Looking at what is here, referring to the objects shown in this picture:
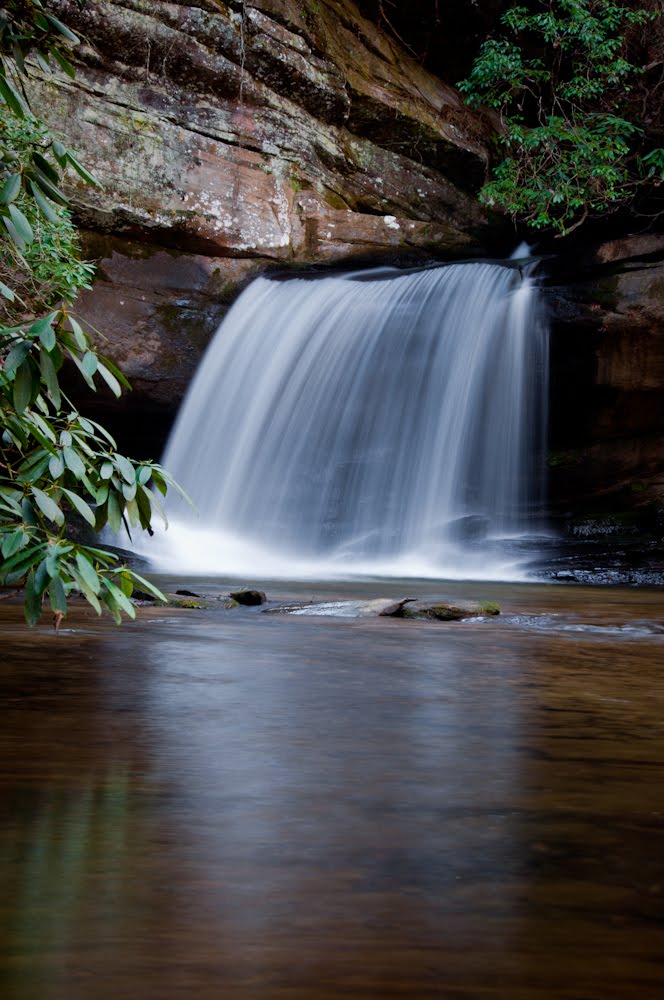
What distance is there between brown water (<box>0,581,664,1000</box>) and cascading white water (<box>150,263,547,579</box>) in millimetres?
7523

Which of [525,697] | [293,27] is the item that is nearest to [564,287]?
[293,27]

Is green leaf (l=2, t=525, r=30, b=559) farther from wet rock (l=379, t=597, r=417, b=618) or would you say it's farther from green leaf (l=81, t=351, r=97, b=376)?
wet rock (l=379, t=597, r=417, b=618)

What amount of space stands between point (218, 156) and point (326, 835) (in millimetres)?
11776

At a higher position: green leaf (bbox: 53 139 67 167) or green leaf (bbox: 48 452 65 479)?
green leaf (bbox: 53 139 67 167)

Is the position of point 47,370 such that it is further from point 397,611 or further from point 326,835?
point 397,611

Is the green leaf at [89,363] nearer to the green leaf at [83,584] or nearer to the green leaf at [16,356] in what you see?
the green leaf at [16,356]

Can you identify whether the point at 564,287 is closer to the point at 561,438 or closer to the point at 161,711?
the point at 561,438

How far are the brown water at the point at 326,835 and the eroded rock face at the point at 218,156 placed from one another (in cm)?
926

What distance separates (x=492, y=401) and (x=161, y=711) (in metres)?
8.74

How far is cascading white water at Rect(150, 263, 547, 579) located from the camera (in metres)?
10.5

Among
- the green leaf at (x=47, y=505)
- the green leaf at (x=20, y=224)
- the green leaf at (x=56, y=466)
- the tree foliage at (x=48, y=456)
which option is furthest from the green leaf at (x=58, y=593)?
the green leaf at (x=20, y=224)

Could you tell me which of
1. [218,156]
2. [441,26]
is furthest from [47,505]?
[441,26]

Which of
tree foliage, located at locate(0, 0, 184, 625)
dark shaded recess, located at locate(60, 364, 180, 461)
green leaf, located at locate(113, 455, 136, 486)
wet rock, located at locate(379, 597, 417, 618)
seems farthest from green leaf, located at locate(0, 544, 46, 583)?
dark shaded recess, located at locate(60, 364, 180, 461)

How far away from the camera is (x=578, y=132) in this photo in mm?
11156
